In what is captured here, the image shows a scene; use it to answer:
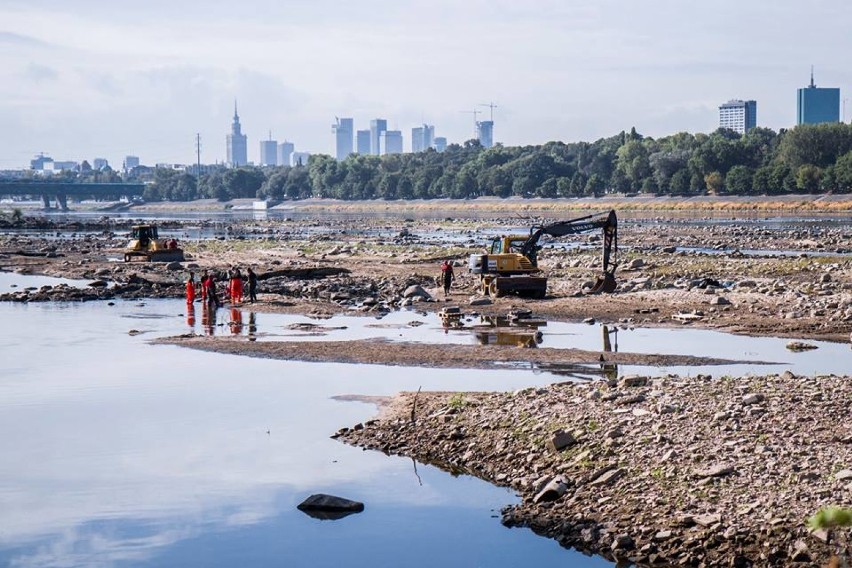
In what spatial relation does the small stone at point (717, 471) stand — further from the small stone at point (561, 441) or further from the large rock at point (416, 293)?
the large rock at point (416, 293)

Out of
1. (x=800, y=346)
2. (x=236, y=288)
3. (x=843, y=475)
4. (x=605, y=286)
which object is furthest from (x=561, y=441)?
(x=236, y=288)

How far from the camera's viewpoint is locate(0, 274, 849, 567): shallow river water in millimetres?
17922

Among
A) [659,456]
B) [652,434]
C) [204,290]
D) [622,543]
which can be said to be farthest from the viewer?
[204,290]

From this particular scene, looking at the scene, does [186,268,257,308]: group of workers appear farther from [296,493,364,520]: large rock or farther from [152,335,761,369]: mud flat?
[296,493,364,520]: large rock

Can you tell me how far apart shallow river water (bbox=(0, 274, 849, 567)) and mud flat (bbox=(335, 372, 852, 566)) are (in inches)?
25.4

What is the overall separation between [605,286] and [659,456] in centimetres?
3179

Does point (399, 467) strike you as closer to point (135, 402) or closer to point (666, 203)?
point (135, 402)

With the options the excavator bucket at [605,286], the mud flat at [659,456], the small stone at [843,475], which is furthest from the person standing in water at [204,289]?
the small stone at [843,475]

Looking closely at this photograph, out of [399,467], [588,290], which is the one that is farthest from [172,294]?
[399,467]

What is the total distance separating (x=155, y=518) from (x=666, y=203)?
7248 inches

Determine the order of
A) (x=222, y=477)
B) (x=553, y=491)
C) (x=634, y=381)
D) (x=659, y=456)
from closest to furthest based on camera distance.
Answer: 1. (x=553, y=491)
2. (x=659, y=456)
3. (x=222, y=477)
4. (x=634, y=381)

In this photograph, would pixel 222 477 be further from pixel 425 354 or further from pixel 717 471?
pixel 425 354

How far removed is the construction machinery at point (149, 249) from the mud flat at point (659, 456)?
183 ft

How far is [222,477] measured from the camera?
851 inches
